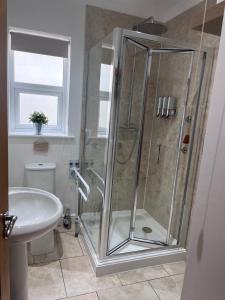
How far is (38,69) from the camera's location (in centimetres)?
230

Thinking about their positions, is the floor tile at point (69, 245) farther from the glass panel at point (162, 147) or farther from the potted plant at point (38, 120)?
the potted plant at point (38, 120)

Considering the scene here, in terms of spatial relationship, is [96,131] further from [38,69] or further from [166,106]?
[38,69]

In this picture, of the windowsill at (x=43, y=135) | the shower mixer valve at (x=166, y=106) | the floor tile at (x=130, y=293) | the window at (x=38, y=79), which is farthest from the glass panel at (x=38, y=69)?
the floor tile at (x=130, y=293)

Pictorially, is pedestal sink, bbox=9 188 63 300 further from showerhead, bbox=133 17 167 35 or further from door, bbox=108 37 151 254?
showerhead, bbox=133 17 167 35

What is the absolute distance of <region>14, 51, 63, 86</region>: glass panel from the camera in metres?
2.23

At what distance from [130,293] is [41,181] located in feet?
4.19

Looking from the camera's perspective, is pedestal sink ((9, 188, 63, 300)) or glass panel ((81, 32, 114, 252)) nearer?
pedestal sink ((9, 188, 63, 300))

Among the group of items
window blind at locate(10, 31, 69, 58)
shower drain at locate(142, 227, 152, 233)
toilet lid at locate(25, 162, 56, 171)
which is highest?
window blind at locate(10, 31, 69, 58)

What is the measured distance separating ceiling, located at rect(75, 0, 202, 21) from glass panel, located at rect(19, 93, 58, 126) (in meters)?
1.05

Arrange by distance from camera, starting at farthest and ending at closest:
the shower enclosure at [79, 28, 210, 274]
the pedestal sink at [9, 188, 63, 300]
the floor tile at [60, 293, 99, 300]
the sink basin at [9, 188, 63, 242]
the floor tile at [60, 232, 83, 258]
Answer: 1. the floor tile at [60, 232, 83, 258]
2. the shower enclosure at [79, 28, 210, 274]
3. the floor tile at [60, 293, 99, 300]
4. the sink basin at [9, 188, 63, 242]
5. the pedestal sink at [9, 188, 63, 300]

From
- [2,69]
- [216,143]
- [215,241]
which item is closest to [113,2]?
[2,69]

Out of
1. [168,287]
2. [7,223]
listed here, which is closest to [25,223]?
[7,223]

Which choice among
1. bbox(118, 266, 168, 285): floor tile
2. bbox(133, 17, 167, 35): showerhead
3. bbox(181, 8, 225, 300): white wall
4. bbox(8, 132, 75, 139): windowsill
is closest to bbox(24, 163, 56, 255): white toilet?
bbox(8, 132, 75, 139): windowsill

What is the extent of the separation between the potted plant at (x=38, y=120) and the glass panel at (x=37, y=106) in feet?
0.35
